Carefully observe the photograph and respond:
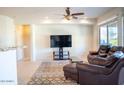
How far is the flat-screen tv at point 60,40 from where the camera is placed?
422 inches

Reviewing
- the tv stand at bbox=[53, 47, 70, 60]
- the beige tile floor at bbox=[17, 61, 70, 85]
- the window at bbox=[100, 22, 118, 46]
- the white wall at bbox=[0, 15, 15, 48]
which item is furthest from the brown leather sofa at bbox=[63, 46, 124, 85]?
the tv stand at bbox=[53, 47, 70, 60]

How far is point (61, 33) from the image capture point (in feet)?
36.0

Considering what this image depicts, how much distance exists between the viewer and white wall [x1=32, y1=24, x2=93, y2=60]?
11.0 m

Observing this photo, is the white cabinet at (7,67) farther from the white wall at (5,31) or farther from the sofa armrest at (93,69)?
the white wall at (5,31)

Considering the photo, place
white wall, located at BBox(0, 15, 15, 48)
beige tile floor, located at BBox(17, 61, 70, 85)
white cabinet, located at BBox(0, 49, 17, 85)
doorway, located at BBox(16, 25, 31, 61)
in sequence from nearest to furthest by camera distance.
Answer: white cabinet, located at BBox(0, 49, 17, 85) < beige tile floor, located at BBox(17, 61, 70, 85) < white wall, located at BBox(0, 15, 15, 48) < doorway, located at BBox(16, 25, 31, 61)

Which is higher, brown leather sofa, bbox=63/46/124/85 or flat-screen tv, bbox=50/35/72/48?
flat-screen tv, bbox=50/35/72/48

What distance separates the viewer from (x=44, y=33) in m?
11.0

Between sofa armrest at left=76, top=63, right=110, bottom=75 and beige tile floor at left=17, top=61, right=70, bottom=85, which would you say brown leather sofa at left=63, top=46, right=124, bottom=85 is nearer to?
sofa armrest at left=76, top=63, right=110, bottom=75

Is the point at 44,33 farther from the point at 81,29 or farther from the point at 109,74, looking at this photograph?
the point at 109,74

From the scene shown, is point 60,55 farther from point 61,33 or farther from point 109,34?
point 109,34

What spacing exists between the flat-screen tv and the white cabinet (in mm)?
6639

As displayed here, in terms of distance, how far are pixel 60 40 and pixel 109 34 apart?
299cm
